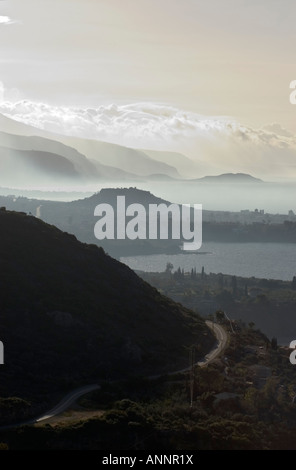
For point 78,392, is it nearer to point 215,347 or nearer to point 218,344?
point 215,347

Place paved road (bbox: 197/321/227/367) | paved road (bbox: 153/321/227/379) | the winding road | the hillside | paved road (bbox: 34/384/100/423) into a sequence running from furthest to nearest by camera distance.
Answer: paved road (bbox: 197/321/227/367)
paved road (bbox: 153/321/227/379)
the hillside
paved road (bbox: 34/384/100/423)
the winding road

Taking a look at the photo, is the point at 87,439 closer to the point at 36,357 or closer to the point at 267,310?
the point at 36,357

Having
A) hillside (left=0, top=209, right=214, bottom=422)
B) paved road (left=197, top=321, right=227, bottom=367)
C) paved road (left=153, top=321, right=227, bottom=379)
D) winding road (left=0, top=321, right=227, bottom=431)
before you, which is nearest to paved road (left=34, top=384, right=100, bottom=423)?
winding road (left=0, top=321, right=227, bottom=431)

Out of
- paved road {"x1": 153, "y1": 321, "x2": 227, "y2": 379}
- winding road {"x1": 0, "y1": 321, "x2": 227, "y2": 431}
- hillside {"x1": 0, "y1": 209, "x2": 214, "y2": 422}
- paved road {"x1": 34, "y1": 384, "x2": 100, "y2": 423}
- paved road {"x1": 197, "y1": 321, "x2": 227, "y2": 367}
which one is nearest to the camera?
winding road {"x1": 0, "y1": 321, "x2": 227, "y2": 431}

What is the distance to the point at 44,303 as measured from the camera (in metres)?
70.1

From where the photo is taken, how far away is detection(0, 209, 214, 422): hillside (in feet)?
198

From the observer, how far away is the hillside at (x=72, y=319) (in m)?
60.3

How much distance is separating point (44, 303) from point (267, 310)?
10568cm

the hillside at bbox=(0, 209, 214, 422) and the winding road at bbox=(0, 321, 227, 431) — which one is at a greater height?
the hillside at bbox=(0, 209, 214, 422)

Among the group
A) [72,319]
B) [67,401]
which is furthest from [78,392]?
[72,319]

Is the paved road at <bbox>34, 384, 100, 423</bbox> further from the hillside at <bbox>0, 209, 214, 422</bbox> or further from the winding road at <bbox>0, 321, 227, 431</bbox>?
the hillside at <bbox>0, 209, 214, 422</bbox>

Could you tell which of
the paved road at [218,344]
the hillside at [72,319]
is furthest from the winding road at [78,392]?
the hillside at [72,319]

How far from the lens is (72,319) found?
68.8 m
